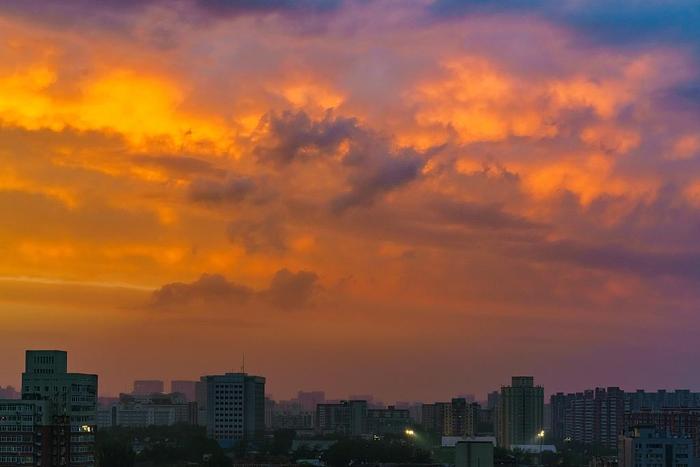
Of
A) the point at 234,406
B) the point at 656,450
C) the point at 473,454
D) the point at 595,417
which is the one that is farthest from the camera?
the point at 595,417

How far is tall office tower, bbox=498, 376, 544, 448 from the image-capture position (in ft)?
490

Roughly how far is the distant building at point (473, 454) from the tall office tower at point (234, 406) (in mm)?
117422

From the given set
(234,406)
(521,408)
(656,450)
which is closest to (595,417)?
(521,408)

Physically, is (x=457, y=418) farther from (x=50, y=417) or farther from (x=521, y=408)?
(x=50, y=417)

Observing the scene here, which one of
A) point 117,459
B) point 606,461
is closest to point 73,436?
point 117,459

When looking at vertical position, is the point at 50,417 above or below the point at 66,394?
below

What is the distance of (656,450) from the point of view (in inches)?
2785

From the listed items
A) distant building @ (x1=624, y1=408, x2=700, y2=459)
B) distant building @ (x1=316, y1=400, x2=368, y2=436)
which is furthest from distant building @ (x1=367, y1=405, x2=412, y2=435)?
distant building @ (x1=624, y1=408, x2=700, y2=459)

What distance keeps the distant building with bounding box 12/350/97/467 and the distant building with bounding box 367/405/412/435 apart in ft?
389

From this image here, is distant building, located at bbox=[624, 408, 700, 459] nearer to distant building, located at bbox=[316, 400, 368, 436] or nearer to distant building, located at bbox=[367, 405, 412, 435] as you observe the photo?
distant building, located at bbox=[367, 405, 412, 435]

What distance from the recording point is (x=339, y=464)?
4218 inches

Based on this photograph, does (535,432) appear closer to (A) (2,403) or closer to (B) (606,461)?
(B) (606,461)

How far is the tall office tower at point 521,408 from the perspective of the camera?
490 feet

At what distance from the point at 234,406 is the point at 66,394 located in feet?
296
